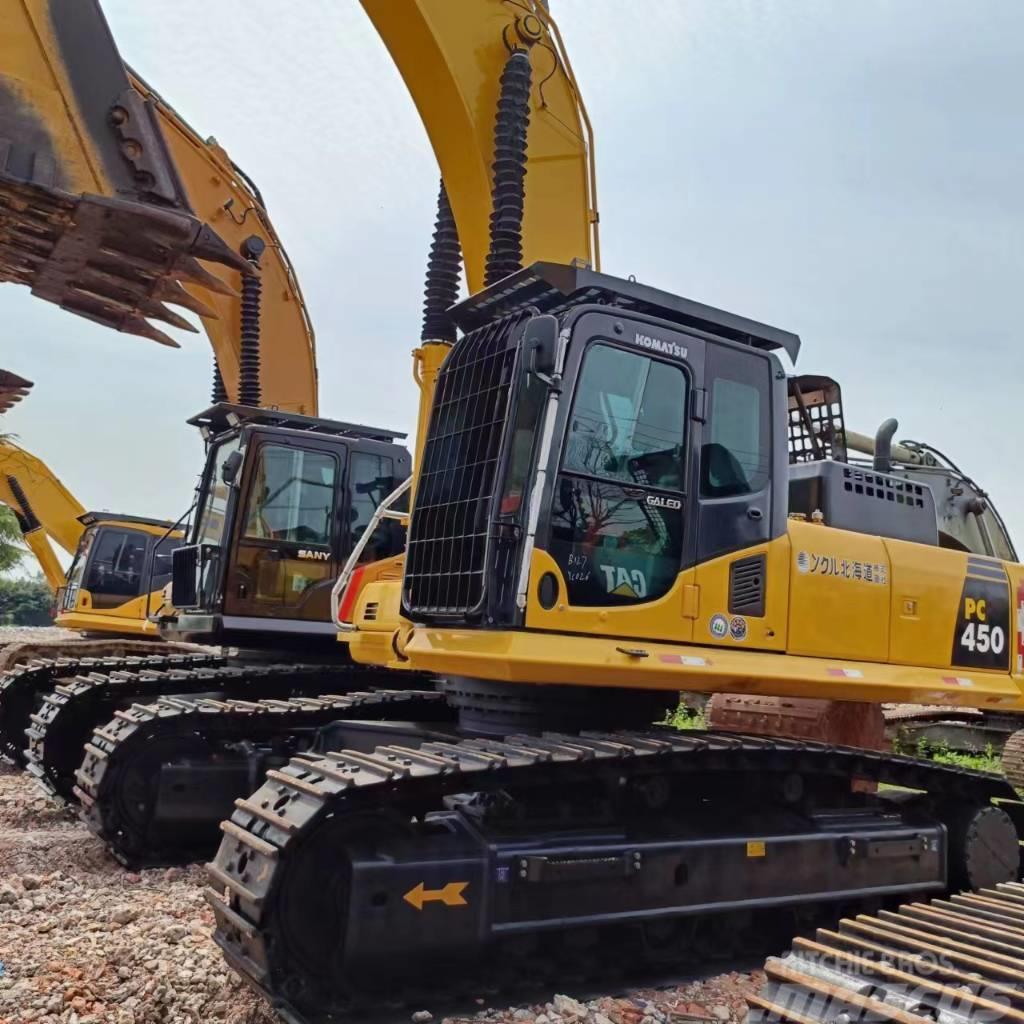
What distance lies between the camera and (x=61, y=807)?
7445 mm

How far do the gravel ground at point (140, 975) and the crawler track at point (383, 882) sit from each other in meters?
0.19

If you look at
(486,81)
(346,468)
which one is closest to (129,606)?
(346,468)

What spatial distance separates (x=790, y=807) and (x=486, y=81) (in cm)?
452

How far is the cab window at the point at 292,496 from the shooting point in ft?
27.1

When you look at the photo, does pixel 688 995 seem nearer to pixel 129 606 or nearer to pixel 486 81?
pixel 486 81

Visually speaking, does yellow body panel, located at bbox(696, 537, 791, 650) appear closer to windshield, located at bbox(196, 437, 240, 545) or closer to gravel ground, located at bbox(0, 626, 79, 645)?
windshield, located at bbox(196, 437, 240, 545)

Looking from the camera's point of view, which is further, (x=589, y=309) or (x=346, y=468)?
(x=346, y=468)

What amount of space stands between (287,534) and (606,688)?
156 inches

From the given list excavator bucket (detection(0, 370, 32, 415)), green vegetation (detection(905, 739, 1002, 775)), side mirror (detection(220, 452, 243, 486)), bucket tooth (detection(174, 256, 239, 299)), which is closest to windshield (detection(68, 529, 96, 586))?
side mirror (detection(220, 452, 243, 486))

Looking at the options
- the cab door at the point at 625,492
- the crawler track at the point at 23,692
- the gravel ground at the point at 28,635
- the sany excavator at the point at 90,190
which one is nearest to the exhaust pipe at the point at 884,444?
the cab door at the point at 625,492

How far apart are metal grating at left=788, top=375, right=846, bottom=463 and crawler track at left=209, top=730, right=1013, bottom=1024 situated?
2.16 metres

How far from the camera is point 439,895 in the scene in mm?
3930

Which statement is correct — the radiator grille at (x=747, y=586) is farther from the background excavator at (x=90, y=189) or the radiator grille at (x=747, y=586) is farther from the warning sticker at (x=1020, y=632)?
the background excavator at (x=90, y=189)

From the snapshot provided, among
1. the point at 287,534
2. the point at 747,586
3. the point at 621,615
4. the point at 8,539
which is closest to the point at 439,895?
the point at 621,615
